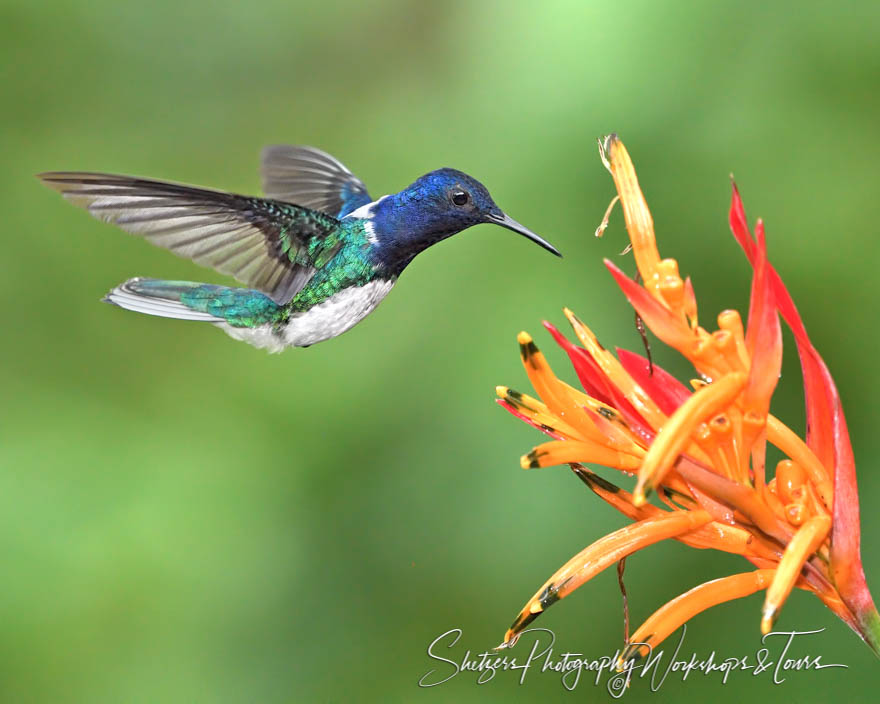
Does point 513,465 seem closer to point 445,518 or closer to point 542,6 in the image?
point 445,518

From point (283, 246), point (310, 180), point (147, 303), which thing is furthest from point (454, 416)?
point (147, 303)

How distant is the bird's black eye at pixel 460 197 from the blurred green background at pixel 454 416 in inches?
31.0

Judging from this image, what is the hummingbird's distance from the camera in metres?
1.68

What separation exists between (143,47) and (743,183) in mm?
2021

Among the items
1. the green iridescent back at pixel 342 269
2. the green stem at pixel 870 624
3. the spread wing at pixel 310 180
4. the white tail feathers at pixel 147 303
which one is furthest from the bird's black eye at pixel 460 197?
the green stem at pixel 870 624

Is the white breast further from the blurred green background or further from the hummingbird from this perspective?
the blurred green background

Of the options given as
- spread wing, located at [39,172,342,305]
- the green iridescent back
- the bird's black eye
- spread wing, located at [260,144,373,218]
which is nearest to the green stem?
the bird's black eye

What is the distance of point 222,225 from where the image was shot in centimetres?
183

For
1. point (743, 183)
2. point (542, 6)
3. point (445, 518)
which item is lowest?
point (445, 518)

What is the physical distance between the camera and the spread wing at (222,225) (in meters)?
1.57

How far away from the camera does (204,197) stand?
1708 millimetres

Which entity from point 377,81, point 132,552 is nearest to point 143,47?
point 377,81

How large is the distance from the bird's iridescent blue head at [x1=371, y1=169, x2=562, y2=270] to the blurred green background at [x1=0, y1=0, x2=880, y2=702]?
612 mm

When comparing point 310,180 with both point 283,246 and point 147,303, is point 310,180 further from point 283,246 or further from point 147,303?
point 147,303
